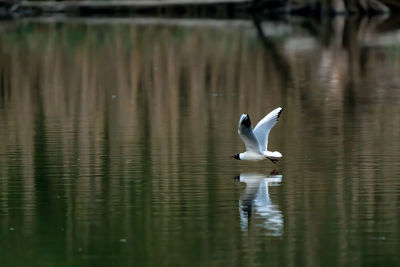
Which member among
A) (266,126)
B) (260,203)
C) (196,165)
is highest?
(266,126)

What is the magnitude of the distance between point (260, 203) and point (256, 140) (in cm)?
158

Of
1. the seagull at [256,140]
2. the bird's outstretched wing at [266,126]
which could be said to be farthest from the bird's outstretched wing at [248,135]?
the bird's outstretched wing at [266,126]

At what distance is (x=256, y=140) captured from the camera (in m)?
13.4

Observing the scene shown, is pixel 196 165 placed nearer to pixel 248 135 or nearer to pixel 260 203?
pixel 248 135

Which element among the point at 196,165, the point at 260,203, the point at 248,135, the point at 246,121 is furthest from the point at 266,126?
the point at 260,203

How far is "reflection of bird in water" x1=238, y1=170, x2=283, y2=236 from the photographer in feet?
35.8

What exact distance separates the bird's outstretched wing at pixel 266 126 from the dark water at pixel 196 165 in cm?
38

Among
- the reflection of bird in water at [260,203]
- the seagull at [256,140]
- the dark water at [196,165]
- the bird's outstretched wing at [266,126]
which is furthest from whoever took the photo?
the bird's outstretched wing at [266,126]

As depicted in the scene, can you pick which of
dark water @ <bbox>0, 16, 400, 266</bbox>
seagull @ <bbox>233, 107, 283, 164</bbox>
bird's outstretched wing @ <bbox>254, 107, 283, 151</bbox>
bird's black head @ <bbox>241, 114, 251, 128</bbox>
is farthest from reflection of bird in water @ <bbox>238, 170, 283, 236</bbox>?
bird's black head @ <bbox>241, 114, 251, 128</bbox>

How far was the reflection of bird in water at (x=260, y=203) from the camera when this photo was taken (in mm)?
10922

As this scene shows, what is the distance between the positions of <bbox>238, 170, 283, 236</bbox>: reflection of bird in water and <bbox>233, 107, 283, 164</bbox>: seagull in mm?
224

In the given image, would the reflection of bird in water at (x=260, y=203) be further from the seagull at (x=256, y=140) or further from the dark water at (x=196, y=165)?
the seagull at (x=256, y=140)

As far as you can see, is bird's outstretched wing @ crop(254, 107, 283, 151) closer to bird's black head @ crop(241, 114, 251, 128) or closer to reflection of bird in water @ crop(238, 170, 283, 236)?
reflection of bird in water @ crop(238, 170, 283, 236)

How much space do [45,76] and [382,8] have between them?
28.2 m
